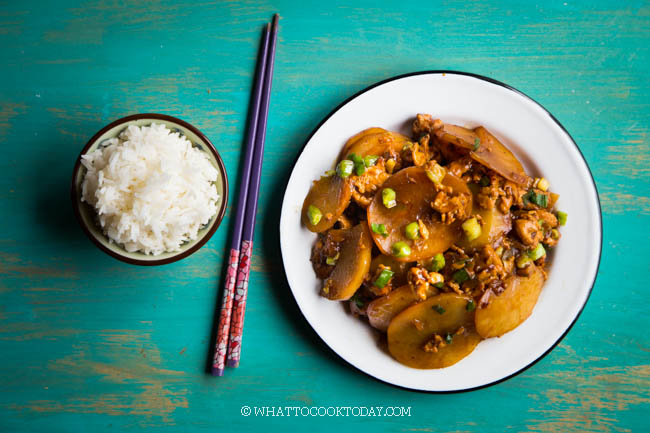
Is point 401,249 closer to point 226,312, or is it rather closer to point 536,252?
point 536,252

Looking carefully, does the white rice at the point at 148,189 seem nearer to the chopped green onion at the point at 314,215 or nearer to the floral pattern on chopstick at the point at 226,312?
the floral pattern on chopstick at the point at 226,312

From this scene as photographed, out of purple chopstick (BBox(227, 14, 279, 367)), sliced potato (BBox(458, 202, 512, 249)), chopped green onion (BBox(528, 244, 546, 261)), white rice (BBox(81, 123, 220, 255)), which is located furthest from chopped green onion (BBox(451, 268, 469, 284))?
white rice (BBox(81, 123, 220, 255))

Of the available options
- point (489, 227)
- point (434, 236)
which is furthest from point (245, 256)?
point (489, 227)

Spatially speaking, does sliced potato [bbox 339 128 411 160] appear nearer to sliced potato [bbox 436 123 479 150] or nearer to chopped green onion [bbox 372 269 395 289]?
sliced potato [bbox 436 123 479 150]

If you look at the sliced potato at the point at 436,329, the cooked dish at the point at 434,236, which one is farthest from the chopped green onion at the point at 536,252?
the sliced potato at the point at 436,329

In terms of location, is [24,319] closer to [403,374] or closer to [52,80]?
[52,80]
